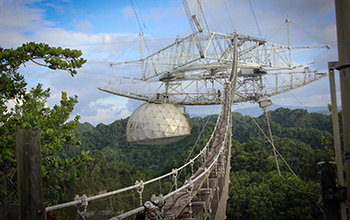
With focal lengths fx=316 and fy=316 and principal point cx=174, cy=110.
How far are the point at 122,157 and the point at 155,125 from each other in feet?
38.1

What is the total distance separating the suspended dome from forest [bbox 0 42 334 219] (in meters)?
2.02

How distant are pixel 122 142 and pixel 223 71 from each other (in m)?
14.0

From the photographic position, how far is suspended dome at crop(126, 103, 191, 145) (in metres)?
17.9

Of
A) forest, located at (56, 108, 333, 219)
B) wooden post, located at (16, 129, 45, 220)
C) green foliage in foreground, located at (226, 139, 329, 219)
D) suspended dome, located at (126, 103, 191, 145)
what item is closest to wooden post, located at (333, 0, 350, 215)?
wooden post, located at (16, 129, 45, 220)

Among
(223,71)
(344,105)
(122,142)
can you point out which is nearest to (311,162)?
(223,71)

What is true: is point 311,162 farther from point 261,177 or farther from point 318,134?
point 318,134

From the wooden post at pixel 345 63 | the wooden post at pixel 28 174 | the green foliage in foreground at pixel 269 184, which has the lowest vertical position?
the green foliage in foreground at pixel 269 184

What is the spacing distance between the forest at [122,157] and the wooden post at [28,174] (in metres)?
1.76

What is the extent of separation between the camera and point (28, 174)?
82.9 inches

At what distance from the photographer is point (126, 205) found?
64.2 feet

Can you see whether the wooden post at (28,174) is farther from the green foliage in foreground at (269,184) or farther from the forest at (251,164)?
the green foliage in foreground at (269,184)

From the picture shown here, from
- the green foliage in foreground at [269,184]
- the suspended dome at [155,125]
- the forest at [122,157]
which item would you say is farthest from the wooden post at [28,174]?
the suspended dome at [155,125]

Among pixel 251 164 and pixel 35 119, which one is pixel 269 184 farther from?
pixel 35 119

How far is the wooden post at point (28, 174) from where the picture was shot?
2.08 meters
